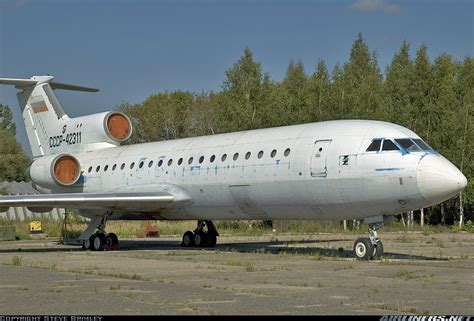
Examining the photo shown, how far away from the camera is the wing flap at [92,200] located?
23844mm

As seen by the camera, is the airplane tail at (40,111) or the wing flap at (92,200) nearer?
the wing flap at (92,200)

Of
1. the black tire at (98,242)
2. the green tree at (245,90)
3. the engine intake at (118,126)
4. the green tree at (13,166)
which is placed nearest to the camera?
the black tire at (98,242)

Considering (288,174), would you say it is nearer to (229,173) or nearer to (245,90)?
(229,173)

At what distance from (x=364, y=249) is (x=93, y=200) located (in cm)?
882

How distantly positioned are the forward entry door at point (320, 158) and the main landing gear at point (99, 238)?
26.3 ft

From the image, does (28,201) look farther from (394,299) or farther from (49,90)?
(394,299)

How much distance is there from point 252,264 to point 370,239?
310 centimetres

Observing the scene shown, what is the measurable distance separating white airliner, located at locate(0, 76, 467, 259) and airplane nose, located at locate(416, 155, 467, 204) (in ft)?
0.07

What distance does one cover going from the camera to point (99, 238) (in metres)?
25.3

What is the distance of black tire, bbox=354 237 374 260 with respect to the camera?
1922cm

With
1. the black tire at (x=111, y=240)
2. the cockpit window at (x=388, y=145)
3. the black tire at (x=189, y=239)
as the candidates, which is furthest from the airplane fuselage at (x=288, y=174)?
the black tire at (x=189, y=239)

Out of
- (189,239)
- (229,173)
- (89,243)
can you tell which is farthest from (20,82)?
(229,173)

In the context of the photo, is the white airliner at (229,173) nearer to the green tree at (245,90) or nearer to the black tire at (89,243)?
the black tire at (89,243)

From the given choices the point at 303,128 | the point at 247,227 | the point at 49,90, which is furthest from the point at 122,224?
the point at 303,128
